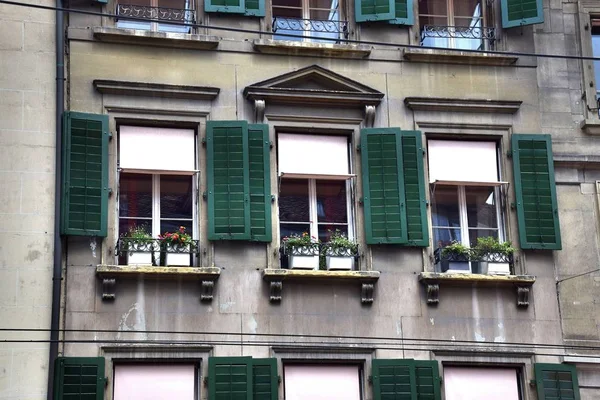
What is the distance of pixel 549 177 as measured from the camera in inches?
930

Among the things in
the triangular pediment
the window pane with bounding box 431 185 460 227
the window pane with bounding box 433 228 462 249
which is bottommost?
the window pane with bounding box 433 228 462 249

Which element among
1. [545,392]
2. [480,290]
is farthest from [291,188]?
[545,392]

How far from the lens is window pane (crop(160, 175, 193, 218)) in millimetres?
22672

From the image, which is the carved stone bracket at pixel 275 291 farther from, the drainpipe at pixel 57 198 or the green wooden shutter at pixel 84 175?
the drainpipe at pixel 57 198

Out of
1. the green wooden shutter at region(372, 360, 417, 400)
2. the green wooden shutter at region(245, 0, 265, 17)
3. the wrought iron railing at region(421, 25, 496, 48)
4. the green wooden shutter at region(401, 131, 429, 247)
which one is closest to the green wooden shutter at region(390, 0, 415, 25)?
the wrought iron railing at region(421, 25, 496, 48)

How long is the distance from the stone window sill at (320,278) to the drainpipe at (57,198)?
11.5 feet

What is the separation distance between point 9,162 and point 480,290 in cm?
849

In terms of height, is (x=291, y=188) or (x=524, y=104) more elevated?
(x=524, y=104)

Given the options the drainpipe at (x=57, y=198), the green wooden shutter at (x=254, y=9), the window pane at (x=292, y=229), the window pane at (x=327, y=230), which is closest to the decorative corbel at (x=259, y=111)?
the green wooden shutter at (x=254, y=9)

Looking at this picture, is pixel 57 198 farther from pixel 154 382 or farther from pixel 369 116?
pixel 369 116

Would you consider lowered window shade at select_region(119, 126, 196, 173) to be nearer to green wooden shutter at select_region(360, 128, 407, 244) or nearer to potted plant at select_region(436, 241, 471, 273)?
green wooden shutter at select_region(360, 128, 407, 244)

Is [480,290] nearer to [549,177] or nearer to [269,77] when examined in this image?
[549,177]

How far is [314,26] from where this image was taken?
24250 millimetres

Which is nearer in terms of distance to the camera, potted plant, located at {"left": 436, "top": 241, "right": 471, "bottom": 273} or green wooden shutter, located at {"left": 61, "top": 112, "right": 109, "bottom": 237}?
green wooden shutter, located at {"left": 61, "top": 112, "right": 109, "bottom": 237}
